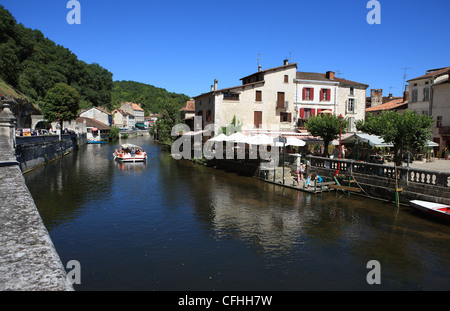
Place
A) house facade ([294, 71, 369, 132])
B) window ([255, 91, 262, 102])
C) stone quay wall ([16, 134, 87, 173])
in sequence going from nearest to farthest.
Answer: stone quay wall ([16, 134, 87, 173]), window ([255, 91, 262, 102]), house facade ([294, 71, 369, 132])

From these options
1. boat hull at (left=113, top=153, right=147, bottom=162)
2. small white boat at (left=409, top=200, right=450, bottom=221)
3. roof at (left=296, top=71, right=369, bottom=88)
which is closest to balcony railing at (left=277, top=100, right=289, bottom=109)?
roof at (left=296, top=71, right=369, bottom=88)

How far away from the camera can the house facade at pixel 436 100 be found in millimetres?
34812

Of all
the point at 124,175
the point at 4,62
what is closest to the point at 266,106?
the point at 124,175

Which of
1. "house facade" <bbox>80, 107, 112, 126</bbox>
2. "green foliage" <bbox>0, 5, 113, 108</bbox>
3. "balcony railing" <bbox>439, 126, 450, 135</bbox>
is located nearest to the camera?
"balcony railing" <bbox>439, 126, 450, 135</bbox>

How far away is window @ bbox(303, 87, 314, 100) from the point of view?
134ft

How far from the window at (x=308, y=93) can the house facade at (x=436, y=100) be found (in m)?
12.6

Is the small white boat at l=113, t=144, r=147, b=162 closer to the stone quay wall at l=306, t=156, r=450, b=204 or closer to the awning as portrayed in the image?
the stone quay wall at l=306, t=156, r=450, b=204

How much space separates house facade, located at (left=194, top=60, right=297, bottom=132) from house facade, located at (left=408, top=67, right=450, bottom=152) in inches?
615

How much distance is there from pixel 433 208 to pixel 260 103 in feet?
86.6

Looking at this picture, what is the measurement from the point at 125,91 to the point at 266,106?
176 meters

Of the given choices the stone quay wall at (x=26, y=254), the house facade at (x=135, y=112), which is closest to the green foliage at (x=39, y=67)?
the house facade at (x=135, y=112)

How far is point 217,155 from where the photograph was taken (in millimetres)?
36406

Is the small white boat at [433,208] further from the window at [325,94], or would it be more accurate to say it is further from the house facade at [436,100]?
the window at [325,94]

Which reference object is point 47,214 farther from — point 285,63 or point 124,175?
point 285,63
